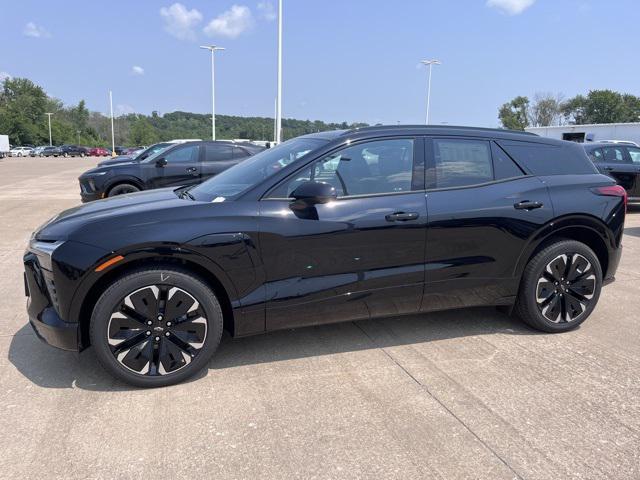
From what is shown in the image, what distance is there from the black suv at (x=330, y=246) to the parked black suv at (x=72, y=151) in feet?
240

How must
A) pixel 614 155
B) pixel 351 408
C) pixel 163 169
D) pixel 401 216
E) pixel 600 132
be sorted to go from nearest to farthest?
pixel 351 408 < pixel 401 216 < pixel 163 169 < pixel 614 155 < pixel 600 132

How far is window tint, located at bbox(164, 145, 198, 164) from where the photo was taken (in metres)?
10.8

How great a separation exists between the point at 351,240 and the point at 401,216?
0.42 metres

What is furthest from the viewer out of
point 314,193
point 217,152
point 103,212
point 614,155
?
point 614,155

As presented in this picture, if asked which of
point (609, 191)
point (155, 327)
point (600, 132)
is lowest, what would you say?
point (155, 327)

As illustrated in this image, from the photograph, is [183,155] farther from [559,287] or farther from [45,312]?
[559,287]

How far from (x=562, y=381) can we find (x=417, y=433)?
127 cm

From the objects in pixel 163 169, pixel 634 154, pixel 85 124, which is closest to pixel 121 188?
pixel 163 169

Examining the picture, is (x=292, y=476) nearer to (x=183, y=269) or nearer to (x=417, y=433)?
(x=417, y=433)

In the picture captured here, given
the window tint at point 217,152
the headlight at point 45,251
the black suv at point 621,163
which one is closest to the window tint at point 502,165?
the headlight at point 45,251

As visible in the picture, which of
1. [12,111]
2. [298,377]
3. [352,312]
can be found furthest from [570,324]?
[12,111]

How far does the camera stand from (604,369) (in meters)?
3.62

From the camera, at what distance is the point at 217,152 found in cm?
1103

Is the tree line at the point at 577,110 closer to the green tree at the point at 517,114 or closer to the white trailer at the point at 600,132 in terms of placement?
the green tree at the point at 517,114
